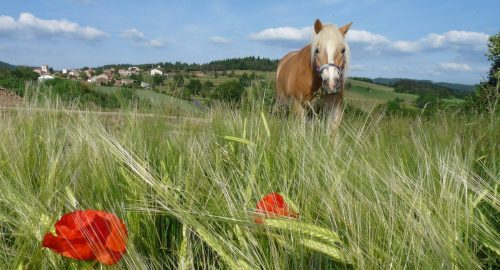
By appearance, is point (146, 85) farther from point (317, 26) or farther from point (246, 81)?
point (317, 26)

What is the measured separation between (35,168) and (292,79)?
3.70m

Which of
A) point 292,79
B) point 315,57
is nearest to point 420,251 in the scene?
point 315,57

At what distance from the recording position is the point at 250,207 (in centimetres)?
83

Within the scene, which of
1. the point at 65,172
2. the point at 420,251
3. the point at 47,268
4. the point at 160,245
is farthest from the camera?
the point at 65,172

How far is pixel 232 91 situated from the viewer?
3.30 m

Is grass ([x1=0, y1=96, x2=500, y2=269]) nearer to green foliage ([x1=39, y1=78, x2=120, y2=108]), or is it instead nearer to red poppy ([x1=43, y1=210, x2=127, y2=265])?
red poppy ([x1=43, y1=210, x2=127, y2=265])

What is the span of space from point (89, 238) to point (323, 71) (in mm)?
3228

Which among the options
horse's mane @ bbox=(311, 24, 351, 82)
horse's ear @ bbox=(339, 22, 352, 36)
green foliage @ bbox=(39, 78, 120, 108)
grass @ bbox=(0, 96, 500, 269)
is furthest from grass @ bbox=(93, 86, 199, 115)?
horse's ear @ bbox=(339, 22, 352, 36)

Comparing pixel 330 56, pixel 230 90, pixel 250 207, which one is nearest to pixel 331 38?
pixel 330 56

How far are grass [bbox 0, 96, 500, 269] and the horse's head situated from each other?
2.33 metres

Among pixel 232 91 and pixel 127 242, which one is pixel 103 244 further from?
pixel 232 91

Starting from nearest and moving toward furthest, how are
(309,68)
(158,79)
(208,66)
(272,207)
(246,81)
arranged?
(272,207) → (158,79) → (246,81) → (309,68) → (208,66)

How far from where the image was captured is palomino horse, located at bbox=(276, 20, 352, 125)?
11.9 feet

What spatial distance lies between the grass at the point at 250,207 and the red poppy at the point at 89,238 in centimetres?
3
